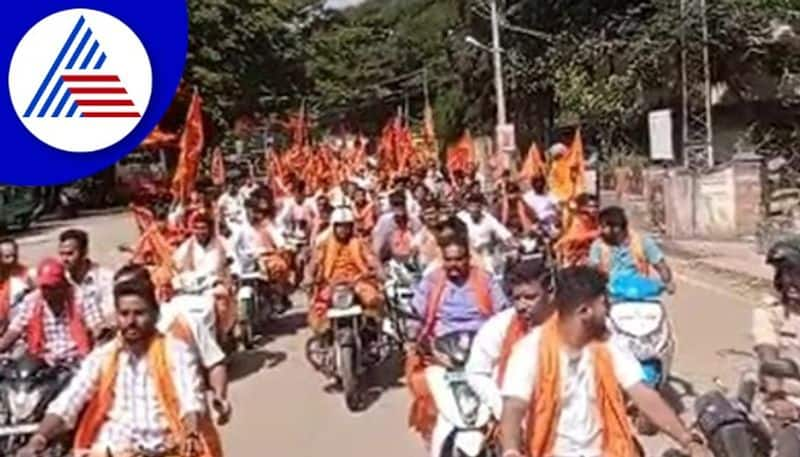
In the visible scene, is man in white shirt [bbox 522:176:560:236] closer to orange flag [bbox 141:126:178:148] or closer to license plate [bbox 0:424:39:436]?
license plate [bbox 0:424:39:436]

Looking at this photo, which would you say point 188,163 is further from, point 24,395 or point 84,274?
point 24,395

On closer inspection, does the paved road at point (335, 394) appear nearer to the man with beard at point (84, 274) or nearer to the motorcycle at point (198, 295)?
the motorcycle at point (198, 295)

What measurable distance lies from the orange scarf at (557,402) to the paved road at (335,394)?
3.32 metres

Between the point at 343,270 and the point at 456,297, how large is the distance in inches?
143

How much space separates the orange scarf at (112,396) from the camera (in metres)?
4.82

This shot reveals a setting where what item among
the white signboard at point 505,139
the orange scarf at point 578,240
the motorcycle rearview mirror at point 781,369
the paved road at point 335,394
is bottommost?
the paved road at point 335,394

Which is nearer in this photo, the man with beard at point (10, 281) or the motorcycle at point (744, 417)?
the motorcycle at point (744, 417)

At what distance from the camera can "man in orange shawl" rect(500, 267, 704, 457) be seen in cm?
457

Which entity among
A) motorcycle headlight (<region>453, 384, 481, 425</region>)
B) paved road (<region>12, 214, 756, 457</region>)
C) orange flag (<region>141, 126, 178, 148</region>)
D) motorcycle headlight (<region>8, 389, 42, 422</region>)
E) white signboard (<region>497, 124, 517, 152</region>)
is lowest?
paved road (<region>12, 214, 756, 457</region>)

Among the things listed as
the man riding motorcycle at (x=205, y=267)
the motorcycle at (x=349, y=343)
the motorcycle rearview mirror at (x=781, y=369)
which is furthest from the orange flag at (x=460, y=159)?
the motorcycle rearview mirror at (x=781, y=369)

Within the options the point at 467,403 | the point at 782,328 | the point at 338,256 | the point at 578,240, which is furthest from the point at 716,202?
the point at 782,328

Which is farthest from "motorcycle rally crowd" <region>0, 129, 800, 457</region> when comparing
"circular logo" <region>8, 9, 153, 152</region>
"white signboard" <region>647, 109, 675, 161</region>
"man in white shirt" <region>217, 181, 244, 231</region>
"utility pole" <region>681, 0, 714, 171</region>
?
"utility pole" <region>681, 0, 714, 171</region>

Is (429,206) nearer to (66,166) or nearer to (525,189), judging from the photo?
(525,189)

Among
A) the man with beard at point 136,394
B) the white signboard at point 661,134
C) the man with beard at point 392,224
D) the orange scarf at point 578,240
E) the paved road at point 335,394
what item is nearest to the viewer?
the man with beard at point 136,394
